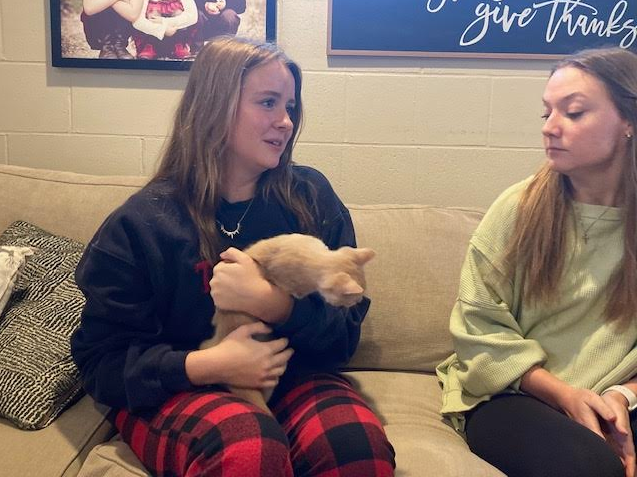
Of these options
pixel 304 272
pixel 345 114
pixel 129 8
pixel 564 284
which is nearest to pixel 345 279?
pixel 304 272

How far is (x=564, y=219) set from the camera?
1.39 metres

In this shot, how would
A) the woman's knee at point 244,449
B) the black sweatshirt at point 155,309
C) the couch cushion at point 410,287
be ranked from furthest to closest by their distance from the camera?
the couch cushion at point 410,287, the black sweatshirt at point 155,309, the woman's knee at point 244,449

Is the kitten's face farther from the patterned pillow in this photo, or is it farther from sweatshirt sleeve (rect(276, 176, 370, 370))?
the patterned pillow

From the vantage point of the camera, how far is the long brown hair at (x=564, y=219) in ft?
4.34

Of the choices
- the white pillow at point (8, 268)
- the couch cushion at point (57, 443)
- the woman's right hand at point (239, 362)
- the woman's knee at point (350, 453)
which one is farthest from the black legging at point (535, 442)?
the white pillow at point (8, 268)

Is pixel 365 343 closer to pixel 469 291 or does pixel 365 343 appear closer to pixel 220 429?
pixel 469 291

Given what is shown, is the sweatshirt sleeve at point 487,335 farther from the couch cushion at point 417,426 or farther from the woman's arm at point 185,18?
the woman's arm at point 185,18

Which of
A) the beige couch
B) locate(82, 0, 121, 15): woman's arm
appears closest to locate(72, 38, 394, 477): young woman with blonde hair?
→ the beige couch

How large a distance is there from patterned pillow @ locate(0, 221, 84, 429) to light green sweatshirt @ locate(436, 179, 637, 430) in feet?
2.70

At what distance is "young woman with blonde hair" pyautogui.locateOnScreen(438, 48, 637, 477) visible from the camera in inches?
A: 51.6

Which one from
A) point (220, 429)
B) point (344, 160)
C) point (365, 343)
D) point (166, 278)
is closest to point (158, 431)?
point (220, 429)

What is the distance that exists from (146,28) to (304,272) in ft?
3.84

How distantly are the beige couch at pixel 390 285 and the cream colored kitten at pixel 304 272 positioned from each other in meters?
0.33

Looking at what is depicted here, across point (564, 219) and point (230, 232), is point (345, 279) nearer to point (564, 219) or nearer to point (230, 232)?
point (230, 232)
